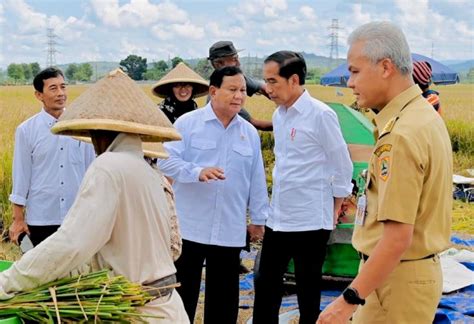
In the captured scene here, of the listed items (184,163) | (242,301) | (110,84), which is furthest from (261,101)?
(110,84)

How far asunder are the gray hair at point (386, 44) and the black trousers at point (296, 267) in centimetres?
202

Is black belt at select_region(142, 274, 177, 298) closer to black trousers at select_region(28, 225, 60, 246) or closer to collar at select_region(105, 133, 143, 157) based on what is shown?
collar at select_region(105, 133, 143, 157)

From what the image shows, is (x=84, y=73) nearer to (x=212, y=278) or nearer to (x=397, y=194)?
(x=212, y=278)

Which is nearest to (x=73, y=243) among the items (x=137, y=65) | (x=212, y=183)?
(x=212, y=183)

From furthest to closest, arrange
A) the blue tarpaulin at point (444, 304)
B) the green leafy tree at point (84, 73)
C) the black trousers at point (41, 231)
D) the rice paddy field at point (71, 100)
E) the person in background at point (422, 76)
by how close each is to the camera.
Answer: the green leafy tree at point (84, 73)
the rice paddy field at point (71, 100)
the person in background at point (422, 76)
the blue tarpaulin at point (444, 304)
the black trousers at point (41, 231)

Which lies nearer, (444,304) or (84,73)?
(444,304)

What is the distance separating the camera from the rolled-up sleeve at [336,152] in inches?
156

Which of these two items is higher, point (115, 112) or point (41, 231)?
point (115, 112)

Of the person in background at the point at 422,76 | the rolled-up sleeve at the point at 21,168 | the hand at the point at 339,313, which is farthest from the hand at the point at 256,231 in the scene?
the hand at the point at 339,313

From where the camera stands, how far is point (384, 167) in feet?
7.00

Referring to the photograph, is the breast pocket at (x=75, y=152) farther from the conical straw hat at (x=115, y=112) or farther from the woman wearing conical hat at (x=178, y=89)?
the conical straw hat at (x=115, y=112)

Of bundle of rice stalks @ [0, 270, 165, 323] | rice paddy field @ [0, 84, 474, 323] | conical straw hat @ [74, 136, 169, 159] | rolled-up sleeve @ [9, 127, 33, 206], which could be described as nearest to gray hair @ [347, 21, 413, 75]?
bundle of rice stalks @ [0, 270, 165, 323]

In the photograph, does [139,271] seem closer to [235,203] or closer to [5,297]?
[5,297]

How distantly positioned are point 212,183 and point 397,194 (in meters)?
2.03
